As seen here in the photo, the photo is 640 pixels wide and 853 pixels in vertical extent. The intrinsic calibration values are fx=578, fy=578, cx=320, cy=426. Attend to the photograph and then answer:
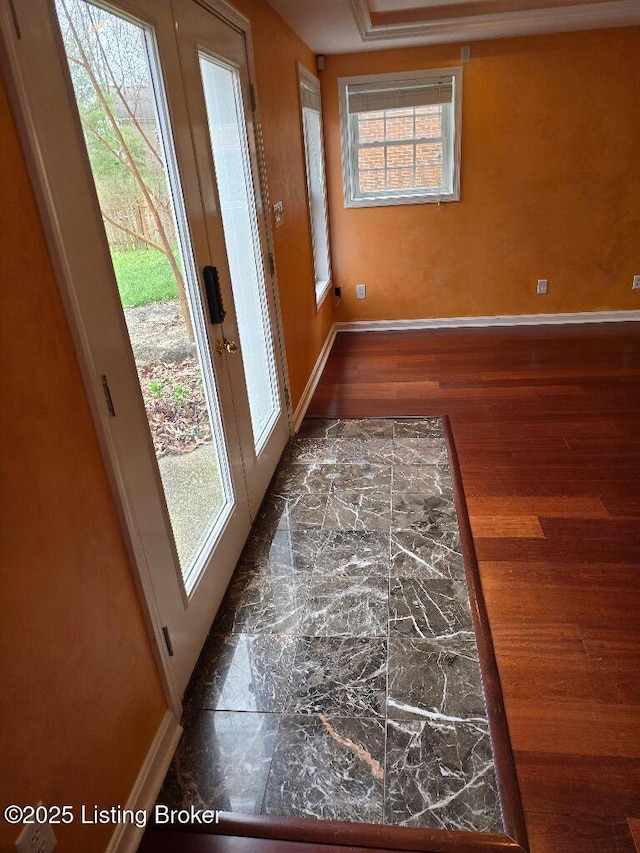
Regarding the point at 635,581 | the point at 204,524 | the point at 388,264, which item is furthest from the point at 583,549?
the point at 388,264

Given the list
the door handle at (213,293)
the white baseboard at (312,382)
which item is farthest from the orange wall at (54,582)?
the white baseboard at (312,382)

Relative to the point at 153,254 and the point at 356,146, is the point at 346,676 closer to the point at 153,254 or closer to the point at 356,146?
the point at 153,254

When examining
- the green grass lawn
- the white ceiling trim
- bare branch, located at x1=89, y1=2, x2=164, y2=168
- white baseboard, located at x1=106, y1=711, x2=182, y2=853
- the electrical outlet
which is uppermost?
the white ceiling trim

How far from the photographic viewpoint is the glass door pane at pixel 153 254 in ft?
4.86

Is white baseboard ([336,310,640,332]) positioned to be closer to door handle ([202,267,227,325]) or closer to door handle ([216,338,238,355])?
door handle ([216,338,238,355])

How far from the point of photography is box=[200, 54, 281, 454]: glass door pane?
8.03 ft

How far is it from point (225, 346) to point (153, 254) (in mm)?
600

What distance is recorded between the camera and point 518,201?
5.09m

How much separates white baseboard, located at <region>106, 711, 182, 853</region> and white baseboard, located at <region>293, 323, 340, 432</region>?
216cm

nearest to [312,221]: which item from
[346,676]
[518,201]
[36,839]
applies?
[518,201]

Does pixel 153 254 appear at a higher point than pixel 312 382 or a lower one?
higher

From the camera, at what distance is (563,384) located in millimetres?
4125

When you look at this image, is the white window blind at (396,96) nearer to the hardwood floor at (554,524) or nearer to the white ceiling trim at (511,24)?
the white ceiling trim at (511,24)

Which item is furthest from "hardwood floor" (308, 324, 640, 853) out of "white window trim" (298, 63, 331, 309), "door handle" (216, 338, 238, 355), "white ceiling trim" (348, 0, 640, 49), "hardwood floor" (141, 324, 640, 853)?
"white ceiling trim" (348, 0, 640, 49)
